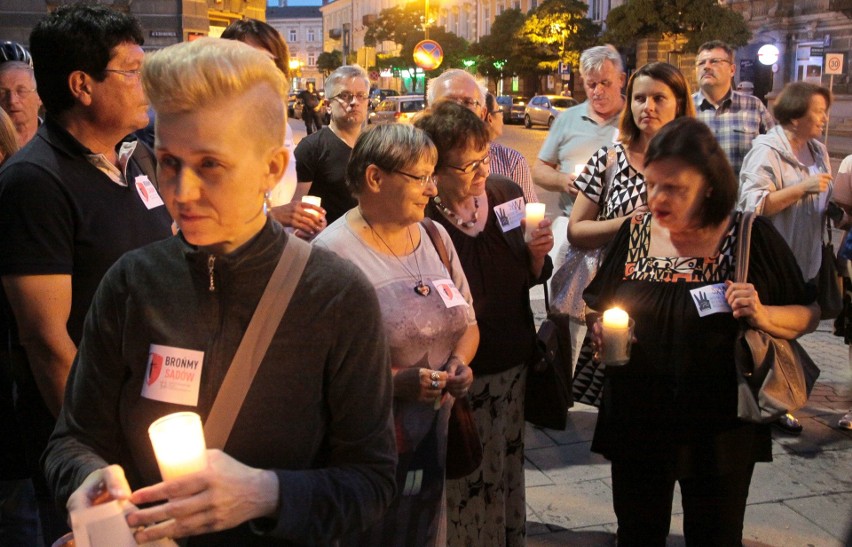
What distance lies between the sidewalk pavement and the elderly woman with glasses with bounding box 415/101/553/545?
0.72 metres

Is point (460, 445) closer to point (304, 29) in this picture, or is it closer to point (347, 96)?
point (347, 96)

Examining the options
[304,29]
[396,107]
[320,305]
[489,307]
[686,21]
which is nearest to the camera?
[320,305]

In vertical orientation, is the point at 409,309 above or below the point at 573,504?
above

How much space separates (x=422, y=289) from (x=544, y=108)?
3634 cm

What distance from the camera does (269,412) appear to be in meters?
1.57

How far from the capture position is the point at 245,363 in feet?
5.04

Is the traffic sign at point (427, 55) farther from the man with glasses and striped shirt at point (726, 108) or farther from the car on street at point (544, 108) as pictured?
the car on street at point (544, 108)

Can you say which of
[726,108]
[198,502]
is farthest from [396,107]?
[198,502]

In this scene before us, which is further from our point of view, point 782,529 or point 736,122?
point 736,122

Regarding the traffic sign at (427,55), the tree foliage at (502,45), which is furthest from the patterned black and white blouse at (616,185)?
the tree foliage at (502,45)

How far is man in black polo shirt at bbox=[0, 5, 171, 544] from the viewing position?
8.07 ft

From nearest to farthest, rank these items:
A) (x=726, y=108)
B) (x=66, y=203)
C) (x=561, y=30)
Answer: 1. (x=66, y=203)
2. (x=726, y=108)
3. (x=561, y=30)

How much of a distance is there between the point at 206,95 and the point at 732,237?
219 cm

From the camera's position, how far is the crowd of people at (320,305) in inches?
60.1
